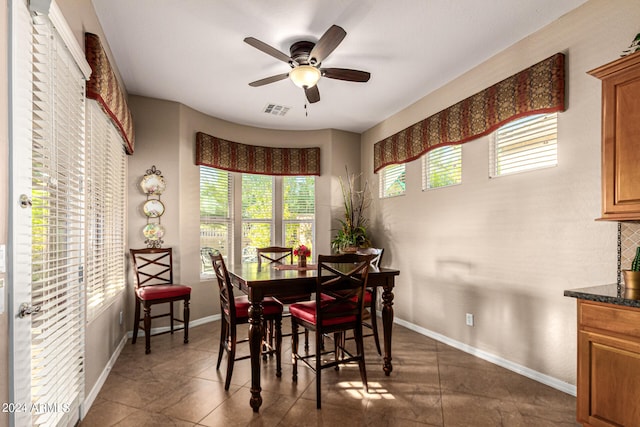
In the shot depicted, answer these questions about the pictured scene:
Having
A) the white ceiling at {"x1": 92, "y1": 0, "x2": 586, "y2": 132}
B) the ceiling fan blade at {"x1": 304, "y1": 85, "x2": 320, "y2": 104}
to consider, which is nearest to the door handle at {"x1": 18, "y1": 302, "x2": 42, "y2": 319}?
the white ceiling at {"x1": 92, "y1": 0, "x2": 586, "y2": 132}

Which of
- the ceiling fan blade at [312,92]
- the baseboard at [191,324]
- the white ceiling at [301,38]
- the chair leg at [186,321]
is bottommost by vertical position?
the baseboard at [191,324]

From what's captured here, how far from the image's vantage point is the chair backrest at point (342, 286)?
250cm

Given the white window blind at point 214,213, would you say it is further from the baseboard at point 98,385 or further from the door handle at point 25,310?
the door handle at point 25,310

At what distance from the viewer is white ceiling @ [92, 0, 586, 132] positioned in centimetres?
254

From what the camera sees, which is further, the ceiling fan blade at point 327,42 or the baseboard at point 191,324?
the baseboard at point 191,324

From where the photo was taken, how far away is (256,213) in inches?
211

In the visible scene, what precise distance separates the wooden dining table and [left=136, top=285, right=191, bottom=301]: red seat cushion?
109 cm

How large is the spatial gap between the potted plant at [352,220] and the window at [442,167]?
1.22m

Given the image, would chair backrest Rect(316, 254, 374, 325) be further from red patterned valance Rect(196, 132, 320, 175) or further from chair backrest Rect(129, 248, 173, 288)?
red patterned valance Rect(196, 132, 320, 175)

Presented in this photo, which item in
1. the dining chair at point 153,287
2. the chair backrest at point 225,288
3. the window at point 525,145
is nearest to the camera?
the chair backrest at point 225,288

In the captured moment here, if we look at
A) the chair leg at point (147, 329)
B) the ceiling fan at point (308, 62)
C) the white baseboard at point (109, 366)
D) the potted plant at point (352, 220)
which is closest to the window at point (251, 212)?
the potted plant at point (352, 220)

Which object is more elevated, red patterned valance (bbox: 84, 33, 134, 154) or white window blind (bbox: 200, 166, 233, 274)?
red patterned valance (bbox: 84, 33, 134, 154)

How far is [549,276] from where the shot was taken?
2789 mm

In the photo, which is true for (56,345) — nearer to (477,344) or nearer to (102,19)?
(102,19)
